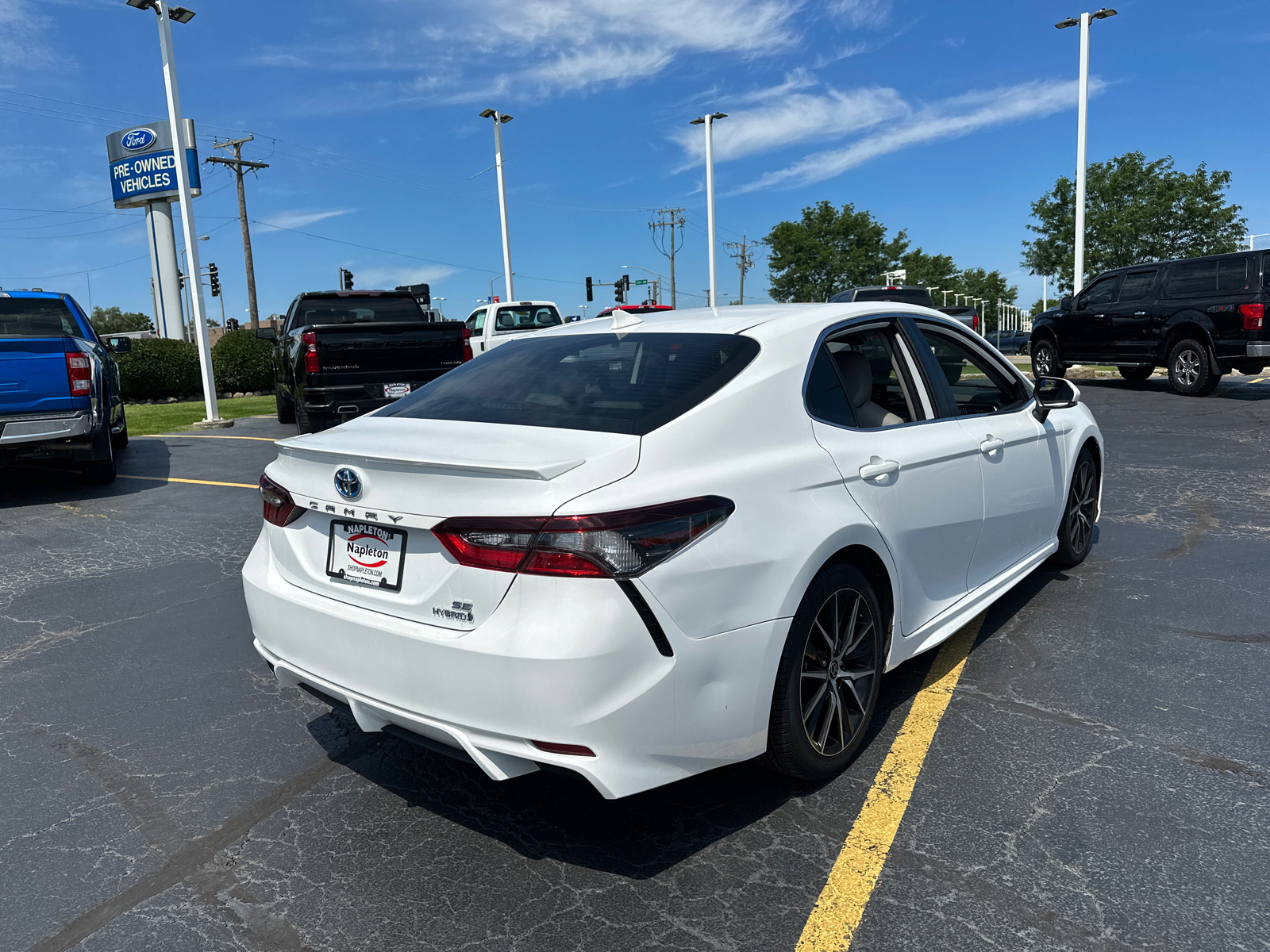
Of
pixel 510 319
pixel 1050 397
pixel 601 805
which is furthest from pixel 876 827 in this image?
pixel 510 319

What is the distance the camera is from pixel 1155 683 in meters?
3.74

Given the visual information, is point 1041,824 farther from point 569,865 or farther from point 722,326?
point 722,326

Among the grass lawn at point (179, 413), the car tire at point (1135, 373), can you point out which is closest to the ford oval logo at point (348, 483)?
the grass lawn at point (179, 413)

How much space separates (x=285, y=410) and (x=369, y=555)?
1310cm

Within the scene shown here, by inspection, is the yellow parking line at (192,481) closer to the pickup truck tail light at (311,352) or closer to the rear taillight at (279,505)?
the pickup truck tail light at (311,352)

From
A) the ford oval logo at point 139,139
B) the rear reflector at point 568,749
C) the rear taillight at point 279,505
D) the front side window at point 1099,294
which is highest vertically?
the ford oval logo at point 139,139

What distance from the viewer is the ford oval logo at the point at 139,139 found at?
154ft

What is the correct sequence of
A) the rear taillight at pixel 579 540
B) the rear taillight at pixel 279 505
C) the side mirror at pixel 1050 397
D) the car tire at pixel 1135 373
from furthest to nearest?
the car tire at pixel 1135 373
the side mirror at pixel 1050 397
the rear taillight at pixel 279 505
the rear taillight at pixel 579 540

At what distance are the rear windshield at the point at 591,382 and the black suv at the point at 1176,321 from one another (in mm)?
10416

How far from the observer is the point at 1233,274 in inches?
535

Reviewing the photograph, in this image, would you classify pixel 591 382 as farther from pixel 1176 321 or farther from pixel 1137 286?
pixel 1137 286

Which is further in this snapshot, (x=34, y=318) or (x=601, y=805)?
(x=34, y=318)

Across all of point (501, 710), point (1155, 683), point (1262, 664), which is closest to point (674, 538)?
point (501, 710)

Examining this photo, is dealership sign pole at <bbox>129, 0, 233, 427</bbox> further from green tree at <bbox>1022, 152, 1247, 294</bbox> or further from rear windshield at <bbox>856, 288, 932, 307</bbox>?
green tree at <bbox>1022, 152, 1247, 294</bbox>
